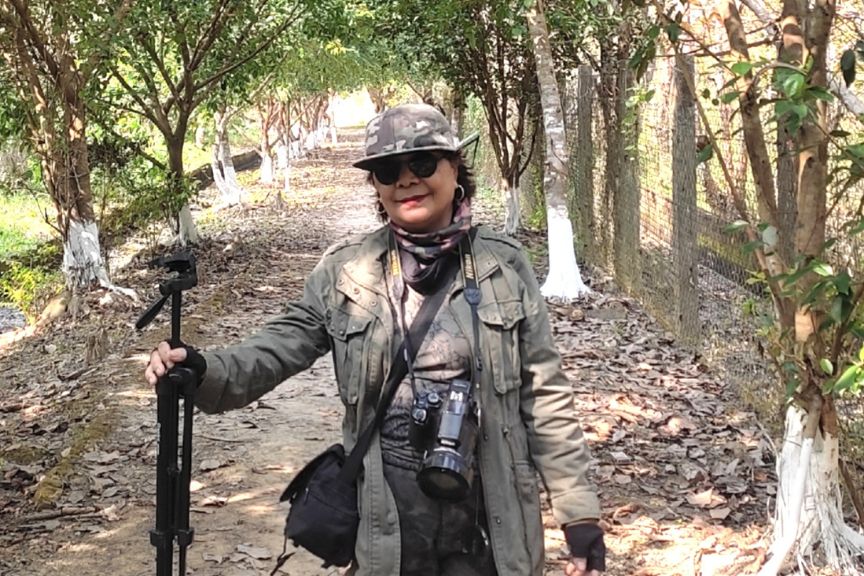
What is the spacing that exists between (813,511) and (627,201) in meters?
Result: 6.97

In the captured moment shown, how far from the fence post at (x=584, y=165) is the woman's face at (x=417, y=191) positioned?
9.95 m

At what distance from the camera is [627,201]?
35.1 ft

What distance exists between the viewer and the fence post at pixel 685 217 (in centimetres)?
796

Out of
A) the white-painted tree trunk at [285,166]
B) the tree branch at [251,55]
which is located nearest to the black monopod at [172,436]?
the tree branch at [251,55]

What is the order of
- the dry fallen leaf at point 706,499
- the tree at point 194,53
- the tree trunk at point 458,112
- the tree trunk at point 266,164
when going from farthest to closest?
the tree trunk at point 266,164 < the tree trunk at point 458,112 < the tree at point 194,53 < the dry fallen leaf at point 706,499

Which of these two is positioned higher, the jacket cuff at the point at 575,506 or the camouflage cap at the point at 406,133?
the camouflage cap at the point at 406,133

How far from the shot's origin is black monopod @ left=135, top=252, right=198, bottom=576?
94.4 inches

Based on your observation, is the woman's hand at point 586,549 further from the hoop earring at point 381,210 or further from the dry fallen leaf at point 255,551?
the dry fallen leaf at point 255,551

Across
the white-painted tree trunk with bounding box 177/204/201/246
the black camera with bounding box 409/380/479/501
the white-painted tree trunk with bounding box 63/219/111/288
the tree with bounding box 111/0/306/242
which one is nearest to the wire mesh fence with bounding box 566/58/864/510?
the black camera with bounding box 409/380/479/501

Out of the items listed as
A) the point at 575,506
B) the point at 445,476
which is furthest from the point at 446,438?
the point at 575,506

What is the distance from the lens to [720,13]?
13.2ft

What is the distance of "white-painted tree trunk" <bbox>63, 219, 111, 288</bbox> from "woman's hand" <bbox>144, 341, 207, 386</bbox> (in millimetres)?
9863

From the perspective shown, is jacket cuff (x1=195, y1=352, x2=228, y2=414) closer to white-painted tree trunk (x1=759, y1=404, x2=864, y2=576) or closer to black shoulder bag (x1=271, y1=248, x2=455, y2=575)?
black shoulder bag (x1=271, y1=248, x2=455, y2=575)

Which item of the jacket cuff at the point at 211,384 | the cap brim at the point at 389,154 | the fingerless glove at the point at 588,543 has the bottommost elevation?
the fingerless glove at the point at 588,543
